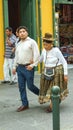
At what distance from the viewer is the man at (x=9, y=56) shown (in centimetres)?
1263

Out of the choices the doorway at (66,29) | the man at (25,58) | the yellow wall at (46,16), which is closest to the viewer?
the man at (25,58)

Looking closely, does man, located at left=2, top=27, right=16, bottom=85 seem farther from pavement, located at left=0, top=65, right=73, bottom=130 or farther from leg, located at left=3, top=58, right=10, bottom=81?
pavement, located at left=0, top=65, right=73, bottom=130

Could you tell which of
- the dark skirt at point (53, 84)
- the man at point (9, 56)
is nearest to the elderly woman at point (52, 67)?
the dark skirt at point (53, 84)

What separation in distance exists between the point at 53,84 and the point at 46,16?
650 cm

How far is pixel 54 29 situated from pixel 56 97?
9.95 m

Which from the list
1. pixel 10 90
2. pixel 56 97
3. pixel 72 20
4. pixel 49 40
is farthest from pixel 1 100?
pixel 72 20

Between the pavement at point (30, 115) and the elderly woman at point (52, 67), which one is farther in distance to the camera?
the elderly woman at point (52, 67)

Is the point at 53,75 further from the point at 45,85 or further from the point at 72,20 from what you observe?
the point at 72,20

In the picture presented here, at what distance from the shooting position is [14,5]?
50.3 feet

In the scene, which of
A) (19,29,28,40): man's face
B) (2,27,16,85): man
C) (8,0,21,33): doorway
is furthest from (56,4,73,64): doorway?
(19,29,28,40): man's face

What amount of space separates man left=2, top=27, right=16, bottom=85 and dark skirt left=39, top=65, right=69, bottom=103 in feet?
12.1

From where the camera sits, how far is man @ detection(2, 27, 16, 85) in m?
12.6

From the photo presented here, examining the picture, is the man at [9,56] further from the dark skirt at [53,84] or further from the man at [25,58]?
the dark skirt at [53,84]

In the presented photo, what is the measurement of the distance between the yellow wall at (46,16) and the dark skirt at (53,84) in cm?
617
